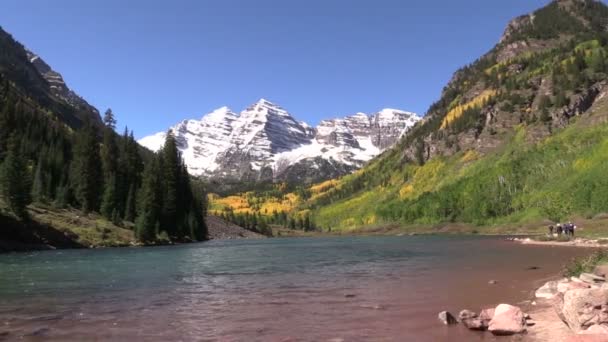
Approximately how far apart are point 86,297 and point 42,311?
503cm

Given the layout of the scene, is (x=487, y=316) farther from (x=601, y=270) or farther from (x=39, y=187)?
(x=39, y=187)

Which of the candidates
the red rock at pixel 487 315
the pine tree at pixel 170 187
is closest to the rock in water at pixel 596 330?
the red rock at pixel 487 315

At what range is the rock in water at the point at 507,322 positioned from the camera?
1759cm

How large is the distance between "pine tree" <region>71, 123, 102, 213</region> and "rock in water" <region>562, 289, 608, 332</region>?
11653 cm

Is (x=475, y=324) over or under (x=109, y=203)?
under

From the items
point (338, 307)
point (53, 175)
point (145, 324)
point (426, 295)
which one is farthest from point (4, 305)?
point (53, 175)

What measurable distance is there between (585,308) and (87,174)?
12406 cm

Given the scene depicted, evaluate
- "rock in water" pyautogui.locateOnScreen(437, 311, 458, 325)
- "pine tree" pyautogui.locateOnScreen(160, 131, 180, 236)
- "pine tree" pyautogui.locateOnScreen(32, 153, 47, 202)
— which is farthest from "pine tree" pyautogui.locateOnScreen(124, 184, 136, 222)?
"rock in water" pyautogui.locateOnScreen(437, 311, 458, 325)

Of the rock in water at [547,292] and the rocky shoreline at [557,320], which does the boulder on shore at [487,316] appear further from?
the rock in water at [547,292]

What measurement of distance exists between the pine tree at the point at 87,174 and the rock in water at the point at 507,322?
4504 inches

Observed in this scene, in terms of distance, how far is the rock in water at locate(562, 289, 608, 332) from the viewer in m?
16.0

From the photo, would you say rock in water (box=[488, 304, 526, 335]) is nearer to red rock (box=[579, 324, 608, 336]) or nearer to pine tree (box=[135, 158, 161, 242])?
red rock (box=[579, 324, 608, 336])

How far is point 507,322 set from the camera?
17.9m

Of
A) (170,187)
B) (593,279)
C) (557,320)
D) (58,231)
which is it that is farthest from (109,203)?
(557,320)
